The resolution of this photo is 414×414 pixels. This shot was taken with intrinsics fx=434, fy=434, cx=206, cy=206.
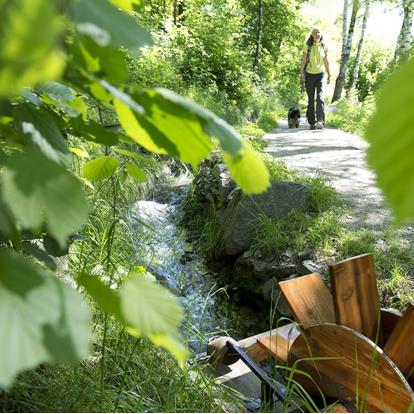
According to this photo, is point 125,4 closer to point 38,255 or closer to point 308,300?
point 38,255

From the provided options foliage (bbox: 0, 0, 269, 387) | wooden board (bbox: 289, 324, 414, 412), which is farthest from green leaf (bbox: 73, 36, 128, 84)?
wooden board (bbox: 289, 324, 414, 412)

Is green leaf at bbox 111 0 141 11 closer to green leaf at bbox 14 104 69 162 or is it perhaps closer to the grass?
green leaf at bbox 14 104 69 162

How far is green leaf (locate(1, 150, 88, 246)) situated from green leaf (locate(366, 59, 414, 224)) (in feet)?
0.71

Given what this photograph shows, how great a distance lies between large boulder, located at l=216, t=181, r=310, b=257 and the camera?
14.8 ft

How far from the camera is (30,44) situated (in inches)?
7.8

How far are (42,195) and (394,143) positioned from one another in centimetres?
25

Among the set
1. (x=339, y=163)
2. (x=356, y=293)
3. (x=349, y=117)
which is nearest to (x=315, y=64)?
(x=339, y=163)

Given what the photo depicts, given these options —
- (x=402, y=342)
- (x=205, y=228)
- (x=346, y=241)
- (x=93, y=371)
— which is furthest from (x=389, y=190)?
(x=205, y=228)

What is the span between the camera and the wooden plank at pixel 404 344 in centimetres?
228

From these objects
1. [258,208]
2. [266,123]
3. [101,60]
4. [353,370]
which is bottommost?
[353,370]

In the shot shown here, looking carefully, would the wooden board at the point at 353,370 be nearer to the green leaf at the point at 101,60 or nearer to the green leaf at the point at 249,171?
the green leaf at the point at 249,171

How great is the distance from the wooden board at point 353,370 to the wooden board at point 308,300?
0.20 m

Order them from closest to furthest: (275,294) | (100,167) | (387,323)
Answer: (100,167) → (387,323) → (275,294)

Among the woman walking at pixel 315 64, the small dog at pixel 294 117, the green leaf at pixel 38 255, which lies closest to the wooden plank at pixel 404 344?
the green leaf at pixel 38 255
